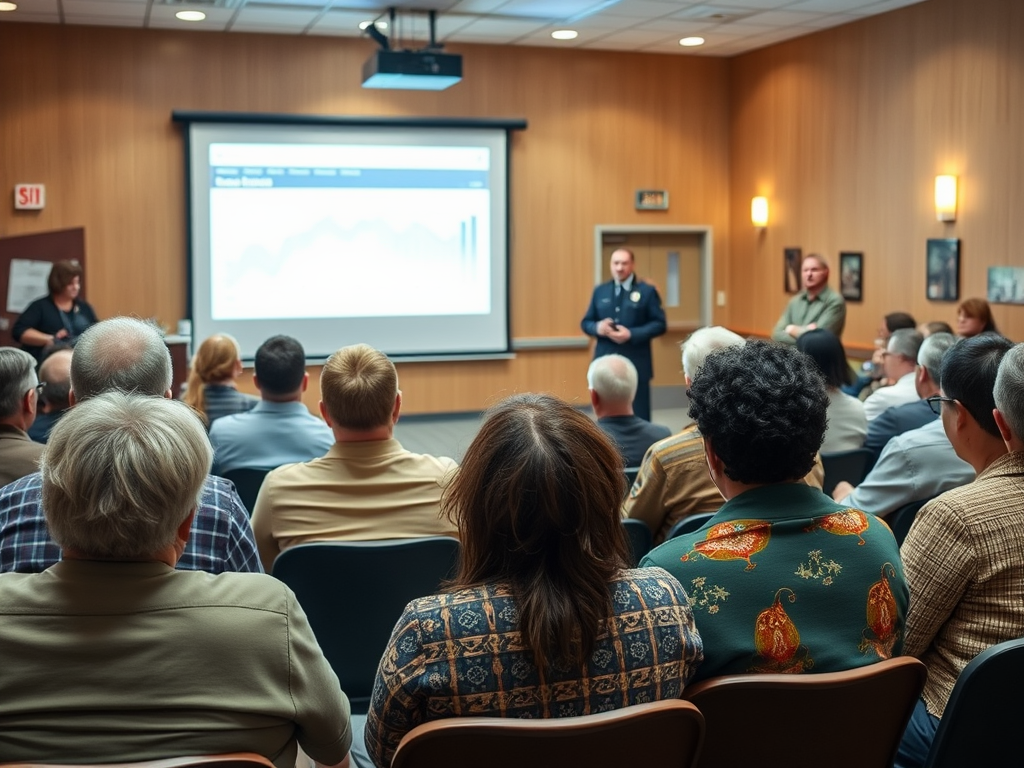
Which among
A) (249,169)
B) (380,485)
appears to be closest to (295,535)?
(380,485)

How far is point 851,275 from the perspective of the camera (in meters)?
9.00

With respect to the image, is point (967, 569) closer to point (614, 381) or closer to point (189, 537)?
point (189, 537)

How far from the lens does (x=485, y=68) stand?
31.6 feet

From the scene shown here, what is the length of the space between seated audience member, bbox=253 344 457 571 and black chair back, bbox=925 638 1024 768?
1.44m

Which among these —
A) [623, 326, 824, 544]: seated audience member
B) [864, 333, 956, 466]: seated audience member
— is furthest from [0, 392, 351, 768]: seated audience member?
[864, 333, 956, 466]: seated audience member

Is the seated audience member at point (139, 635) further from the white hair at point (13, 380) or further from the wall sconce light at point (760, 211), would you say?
the wall sconce light at point (760, 211)

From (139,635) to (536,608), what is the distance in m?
0.54

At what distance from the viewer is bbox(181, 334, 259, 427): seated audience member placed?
15.5 feet

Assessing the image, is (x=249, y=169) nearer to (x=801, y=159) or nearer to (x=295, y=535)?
(x=801, y=159)

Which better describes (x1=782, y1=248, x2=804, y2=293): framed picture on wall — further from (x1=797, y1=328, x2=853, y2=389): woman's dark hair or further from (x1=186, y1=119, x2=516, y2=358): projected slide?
(x1=797, y1=328, x2=853, y2=389): woman's dark hair

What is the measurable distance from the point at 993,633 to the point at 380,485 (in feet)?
5.15

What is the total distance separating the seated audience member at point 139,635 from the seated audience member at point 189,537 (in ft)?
1.33

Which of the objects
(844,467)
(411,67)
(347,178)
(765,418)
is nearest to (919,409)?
(844,467)

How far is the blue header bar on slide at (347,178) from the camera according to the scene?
9023 mm
